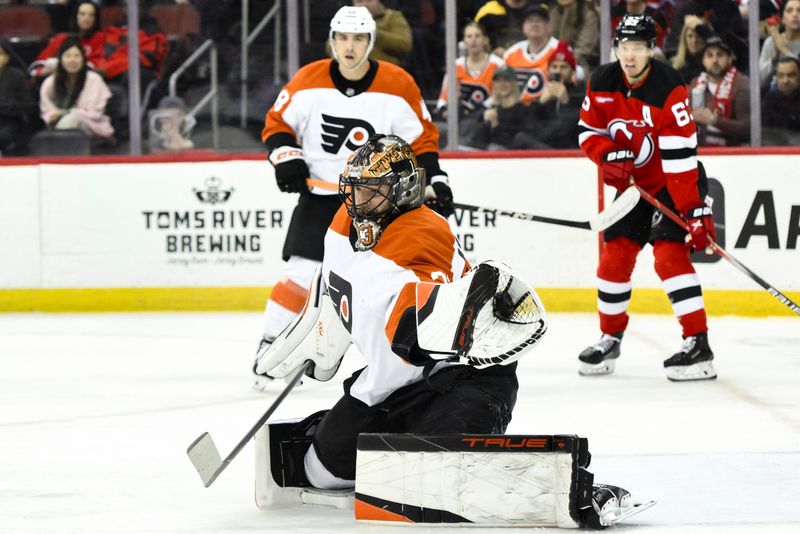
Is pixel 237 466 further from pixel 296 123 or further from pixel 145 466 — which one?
pixel 296 123

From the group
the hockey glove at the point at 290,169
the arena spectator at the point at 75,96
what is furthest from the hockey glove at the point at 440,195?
the arena spectator at the point at 75,96

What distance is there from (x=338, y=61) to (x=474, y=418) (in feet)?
7.17

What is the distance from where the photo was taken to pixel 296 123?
473 centimetres

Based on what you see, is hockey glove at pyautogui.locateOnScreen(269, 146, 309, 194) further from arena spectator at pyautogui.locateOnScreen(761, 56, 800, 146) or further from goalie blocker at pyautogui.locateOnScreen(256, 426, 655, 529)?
arena spectator at pyautogui.locateOnScreen(761, 56, 800, 146)

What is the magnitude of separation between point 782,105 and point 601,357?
231 centimetres

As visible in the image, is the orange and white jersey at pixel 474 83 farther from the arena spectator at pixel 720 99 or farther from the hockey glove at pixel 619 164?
the hockey glove at pixel 619 164

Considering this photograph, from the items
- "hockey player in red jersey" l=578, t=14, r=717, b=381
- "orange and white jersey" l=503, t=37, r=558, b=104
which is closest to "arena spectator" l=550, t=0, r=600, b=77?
"orange and white jersey" l=503, t=37, r=558, b=104

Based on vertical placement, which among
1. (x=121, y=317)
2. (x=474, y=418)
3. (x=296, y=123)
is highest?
(x=296, y=123)

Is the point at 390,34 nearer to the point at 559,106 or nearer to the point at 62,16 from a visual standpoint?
the point at 559,106

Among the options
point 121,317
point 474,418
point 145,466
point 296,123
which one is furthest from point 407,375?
point 121,317

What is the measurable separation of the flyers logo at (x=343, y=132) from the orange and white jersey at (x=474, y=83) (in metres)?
2.31

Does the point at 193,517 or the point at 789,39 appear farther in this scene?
the point at 789,39

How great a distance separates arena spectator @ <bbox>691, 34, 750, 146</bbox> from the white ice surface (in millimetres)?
922

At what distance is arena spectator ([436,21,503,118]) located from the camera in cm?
691
